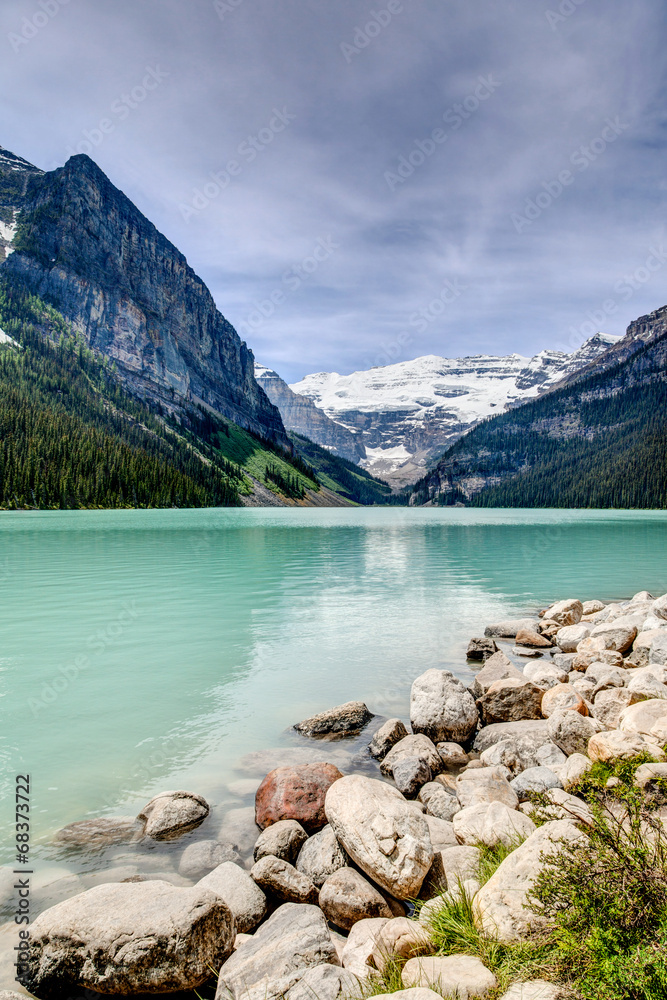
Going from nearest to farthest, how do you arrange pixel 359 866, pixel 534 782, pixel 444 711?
pixel 359 866 < pixel 534 782 < pixel 444 711

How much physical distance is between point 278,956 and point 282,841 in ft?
7.56

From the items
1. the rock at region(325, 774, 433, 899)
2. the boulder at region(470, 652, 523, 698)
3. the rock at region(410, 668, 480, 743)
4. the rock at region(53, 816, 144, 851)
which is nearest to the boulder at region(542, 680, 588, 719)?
the rock at region(410, 668, 480, 743)

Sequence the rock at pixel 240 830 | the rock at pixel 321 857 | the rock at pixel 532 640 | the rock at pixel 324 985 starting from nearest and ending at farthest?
the rock at pixel 324 985, the rock at pixel 321 857, the rock at pixel 240 830, the rock at pixel 532 640

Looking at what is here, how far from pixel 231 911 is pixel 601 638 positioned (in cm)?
1363

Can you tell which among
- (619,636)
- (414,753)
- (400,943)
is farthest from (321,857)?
(619,636)

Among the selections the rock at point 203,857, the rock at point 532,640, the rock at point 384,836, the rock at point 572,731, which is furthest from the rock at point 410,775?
the rock at point 532,640

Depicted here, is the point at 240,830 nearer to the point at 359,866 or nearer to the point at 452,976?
the point at 359,866

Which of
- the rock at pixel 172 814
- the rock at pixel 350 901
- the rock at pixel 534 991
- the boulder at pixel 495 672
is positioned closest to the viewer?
the rock at pixel 534 991

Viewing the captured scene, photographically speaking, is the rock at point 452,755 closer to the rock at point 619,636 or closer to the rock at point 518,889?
the rock at point 518,889

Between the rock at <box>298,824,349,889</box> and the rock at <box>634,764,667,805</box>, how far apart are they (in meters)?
3.70

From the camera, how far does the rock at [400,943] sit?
15.9 ft

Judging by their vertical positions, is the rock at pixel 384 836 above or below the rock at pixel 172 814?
above

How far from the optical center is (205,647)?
19.2m

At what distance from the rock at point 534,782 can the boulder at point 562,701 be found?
1939 millimetres
